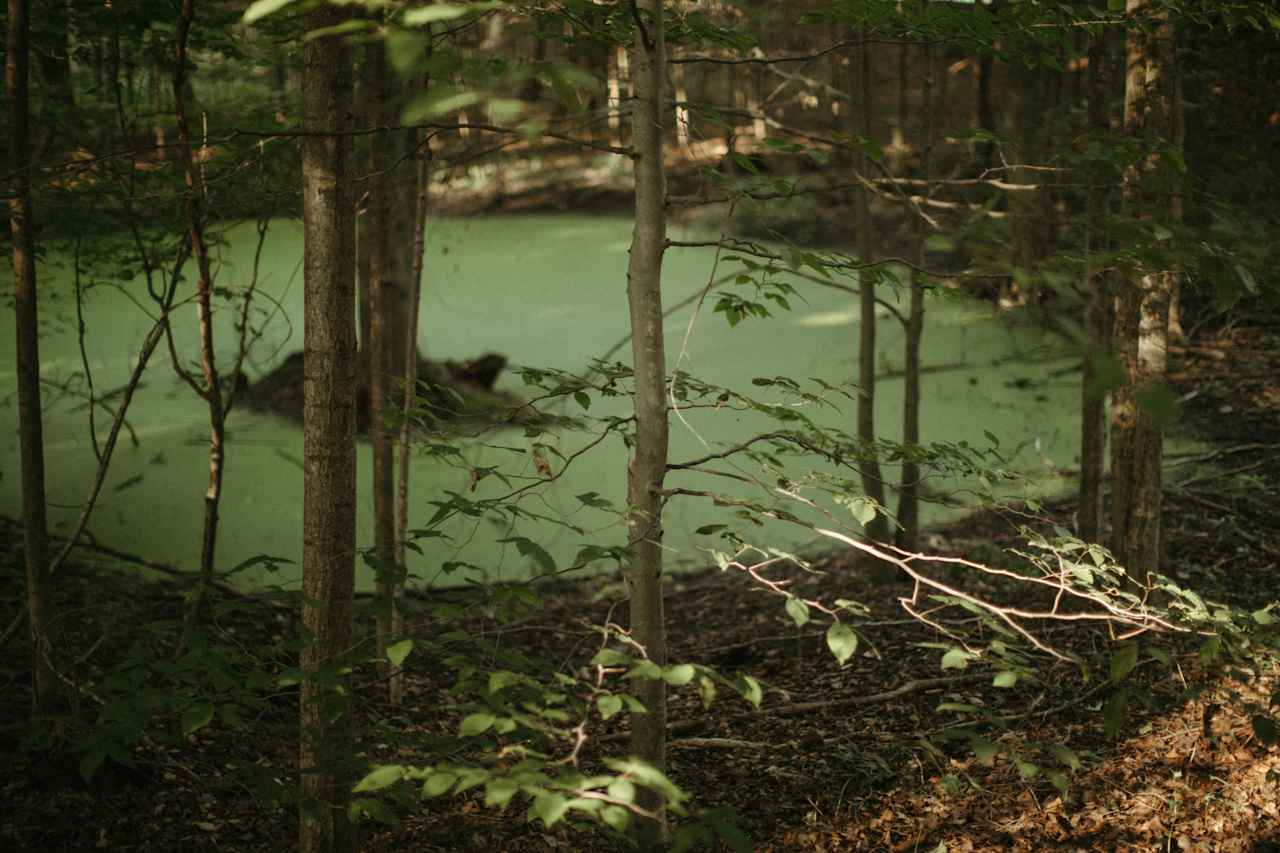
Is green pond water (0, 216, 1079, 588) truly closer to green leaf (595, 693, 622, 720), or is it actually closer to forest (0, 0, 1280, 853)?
forest (0, 0, 1280, 853)

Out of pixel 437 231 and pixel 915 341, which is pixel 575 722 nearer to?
pixel 915 341

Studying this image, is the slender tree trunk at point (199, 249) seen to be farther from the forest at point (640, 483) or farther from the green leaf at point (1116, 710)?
the green leaf at point (1116, 710)

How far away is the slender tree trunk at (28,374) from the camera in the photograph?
230 centimetres

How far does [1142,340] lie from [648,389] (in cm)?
171

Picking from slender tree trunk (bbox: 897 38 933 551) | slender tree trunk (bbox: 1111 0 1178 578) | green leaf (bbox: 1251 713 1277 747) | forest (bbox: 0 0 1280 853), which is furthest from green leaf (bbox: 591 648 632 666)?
slender tree trunk (bbox: 897 38 933 551)

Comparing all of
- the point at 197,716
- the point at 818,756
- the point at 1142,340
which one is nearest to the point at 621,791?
the point at 197,716

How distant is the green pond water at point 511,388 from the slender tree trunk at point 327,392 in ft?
3.06

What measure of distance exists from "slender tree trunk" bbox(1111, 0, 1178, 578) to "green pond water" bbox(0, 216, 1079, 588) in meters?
0.26

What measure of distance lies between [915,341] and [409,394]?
226cm

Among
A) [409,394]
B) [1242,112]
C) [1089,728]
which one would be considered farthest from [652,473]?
[1242,112]

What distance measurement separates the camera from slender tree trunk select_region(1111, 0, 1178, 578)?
2.72 metres

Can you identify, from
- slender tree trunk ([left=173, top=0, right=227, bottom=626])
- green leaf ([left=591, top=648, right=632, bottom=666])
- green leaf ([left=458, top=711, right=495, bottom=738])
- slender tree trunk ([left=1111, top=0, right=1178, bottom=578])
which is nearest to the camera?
green leaf ([left=458, top=711, right=495, bottom=738])

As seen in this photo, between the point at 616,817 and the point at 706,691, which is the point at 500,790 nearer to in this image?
the point at 616,817

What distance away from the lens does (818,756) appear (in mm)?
2816
